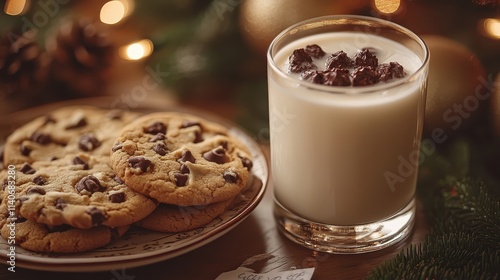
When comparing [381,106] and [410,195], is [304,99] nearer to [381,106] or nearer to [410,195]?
[381,106]

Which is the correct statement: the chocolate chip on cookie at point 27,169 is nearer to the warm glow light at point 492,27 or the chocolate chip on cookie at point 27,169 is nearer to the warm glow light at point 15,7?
the warm glow light at point 15,7

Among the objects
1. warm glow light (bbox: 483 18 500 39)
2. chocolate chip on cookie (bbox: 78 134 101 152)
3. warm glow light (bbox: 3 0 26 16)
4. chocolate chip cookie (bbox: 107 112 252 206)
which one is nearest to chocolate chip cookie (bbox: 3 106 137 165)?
chocolate chip on cookie (bbox: 78 134 101 152)

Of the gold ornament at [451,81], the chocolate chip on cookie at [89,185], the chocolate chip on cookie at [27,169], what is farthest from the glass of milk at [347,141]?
the chocolate chip on cookie at [27,169]

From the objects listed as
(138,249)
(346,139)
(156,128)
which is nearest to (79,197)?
(138,249)

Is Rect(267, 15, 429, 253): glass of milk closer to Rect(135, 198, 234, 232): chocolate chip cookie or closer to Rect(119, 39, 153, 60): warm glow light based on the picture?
Rect(135, 198, 234, 232): chocolate chip cookie

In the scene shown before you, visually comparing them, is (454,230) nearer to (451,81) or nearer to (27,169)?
(451,81)

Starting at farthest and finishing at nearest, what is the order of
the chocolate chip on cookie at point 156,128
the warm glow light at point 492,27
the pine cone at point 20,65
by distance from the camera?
1. the pine cone at point 20,65
2. the warm glow light at point 492,27
3. the chocolate chip on cookie at point 156,128

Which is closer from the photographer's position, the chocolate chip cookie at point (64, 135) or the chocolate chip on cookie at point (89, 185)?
the chocolate chip on cookie at point (89, 185)
